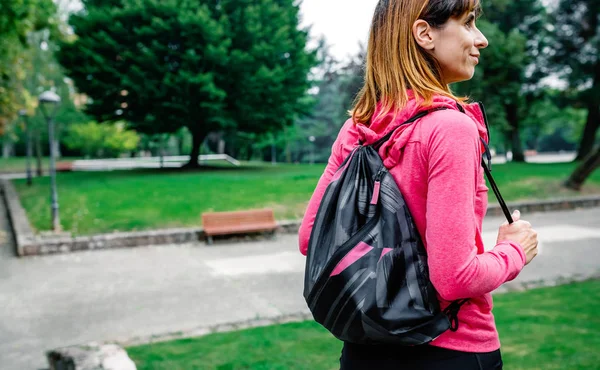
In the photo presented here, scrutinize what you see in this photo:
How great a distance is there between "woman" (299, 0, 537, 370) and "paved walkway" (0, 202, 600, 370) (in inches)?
191

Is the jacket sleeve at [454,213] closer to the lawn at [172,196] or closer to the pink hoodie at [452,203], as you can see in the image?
the pink hoodie at [452,203]

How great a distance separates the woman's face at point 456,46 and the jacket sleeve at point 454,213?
0.23 metres

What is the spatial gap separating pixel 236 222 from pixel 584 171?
11.7m

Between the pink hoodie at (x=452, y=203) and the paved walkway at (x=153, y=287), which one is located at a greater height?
the pink hoodie at (x=452, y=203)

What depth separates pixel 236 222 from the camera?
1203 cm

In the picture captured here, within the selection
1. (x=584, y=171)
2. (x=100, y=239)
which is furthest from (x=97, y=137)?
(x=584, y=171)

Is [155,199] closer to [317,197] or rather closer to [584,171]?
[584,171]

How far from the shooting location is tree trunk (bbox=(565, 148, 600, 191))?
55.9ft

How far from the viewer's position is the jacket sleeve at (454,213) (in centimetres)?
130

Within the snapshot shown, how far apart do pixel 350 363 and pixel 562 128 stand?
83.3 metres

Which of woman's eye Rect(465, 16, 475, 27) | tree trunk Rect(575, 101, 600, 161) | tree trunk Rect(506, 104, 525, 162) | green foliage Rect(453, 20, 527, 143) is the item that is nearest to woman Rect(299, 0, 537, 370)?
woman's eye Rect(465, 16, 475, 27)

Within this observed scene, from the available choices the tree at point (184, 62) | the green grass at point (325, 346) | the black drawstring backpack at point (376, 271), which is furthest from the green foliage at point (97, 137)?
the black drawstring backpack at point (376, 271)

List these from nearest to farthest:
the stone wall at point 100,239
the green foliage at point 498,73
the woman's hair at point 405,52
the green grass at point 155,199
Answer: the woman's hair at point 405,52, the stone wall at point 100,239, the green grass at point 155,199, the green foliage at point 498,73

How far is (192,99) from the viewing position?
26.9m
